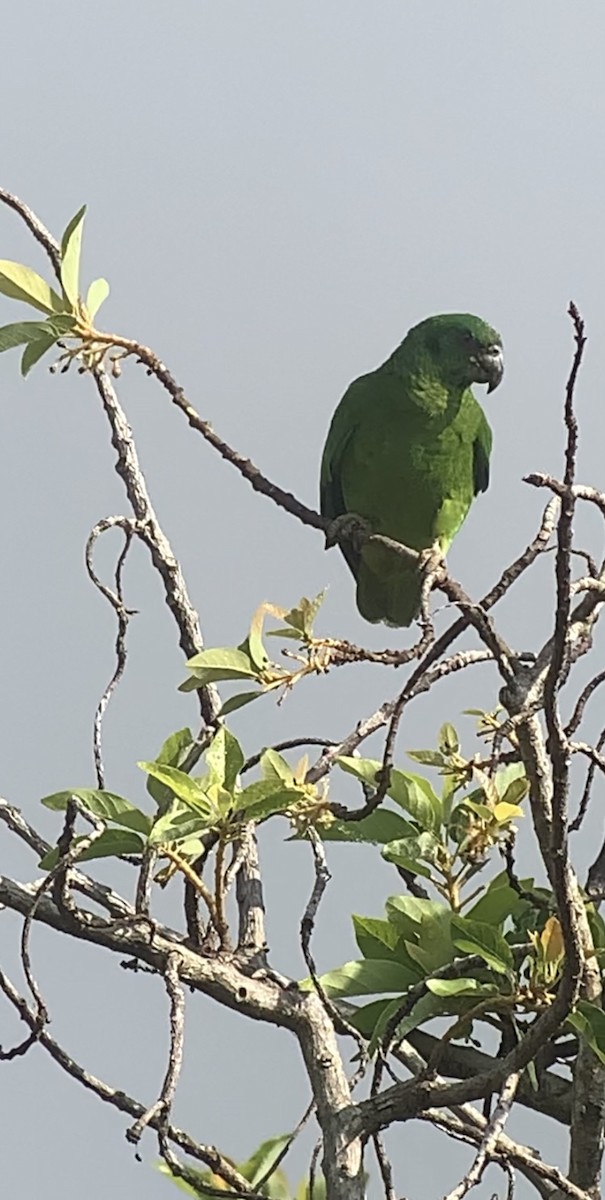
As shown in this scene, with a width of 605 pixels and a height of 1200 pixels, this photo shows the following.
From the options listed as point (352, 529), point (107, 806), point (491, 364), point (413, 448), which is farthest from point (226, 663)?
point (491, 364)

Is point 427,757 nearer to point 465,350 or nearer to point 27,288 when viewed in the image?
point 27,288

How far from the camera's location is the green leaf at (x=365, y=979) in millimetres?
993

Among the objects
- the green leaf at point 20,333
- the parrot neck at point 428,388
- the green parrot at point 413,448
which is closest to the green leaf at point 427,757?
the green leaf at point 20,333

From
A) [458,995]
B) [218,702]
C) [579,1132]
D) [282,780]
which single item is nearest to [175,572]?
[218,702]

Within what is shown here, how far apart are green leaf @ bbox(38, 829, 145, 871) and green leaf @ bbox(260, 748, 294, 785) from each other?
0.34 feet

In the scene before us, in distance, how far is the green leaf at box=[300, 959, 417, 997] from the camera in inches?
39.1

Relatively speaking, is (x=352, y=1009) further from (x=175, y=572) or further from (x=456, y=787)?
(x=175, y=572)

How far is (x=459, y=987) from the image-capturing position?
35.8 inches

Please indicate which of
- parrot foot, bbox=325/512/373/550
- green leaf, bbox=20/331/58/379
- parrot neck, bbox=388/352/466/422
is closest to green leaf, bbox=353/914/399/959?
green leaf, bbox=20/331/58/379

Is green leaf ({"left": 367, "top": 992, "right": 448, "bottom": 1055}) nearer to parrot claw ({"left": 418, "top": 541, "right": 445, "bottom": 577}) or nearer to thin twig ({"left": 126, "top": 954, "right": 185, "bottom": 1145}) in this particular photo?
thin twig ({"left": 126, "top": 954, "right": 185, "bottom": 1145})

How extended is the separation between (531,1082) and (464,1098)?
12 cm

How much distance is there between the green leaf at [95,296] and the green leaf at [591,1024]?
24.8 inches

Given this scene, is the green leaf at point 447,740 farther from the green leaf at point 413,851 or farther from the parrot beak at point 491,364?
the parrot beak at point 491,364

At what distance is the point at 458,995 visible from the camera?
949 millimetres
